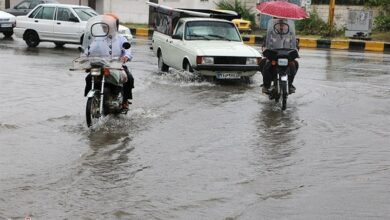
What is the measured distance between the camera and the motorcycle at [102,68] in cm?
927

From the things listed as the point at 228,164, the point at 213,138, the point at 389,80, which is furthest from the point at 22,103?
the point at 389,80

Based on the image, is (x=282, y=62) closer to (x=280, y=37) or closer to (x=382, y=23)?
(x=280, y=37)

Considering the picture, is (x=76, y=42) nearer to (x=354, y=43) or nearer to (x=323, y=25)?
(x=354, y=43)

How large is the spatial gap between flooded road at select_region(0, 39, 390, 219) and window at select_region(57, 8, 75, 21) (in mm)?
8466

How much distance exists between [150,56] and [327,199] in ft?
49.5

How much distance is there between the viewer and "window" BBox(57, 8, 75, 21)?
22.4 m

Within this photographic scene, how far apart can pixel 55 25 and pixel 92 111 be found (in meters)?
13.9

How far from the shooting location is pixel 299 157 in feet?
25.8

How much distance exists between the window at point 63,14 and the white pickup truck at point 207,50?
631 centimetres

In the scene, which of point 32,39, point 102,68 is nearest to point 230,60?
point 102,68

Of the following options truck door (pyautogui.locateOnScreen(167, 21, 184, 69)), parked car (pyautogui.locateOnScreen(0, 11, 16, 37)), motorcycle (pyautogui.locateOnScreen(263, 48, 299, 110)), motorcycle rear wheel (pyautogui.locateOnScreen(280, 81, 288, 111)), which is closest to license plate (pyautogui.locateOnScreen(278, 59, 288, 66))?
motorcycle (pyautogui.locateOnScreen(263, 48, 299, 110))

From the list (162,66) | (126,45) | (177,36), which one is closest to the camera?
(126,45)

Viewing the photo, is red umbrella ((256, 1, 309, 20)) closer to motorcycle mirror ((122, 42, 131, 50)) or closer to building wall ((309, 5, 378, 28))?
motorcycle mirror ((122, 42, 131, 50))

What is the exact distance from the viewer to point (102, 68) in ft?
30.5
